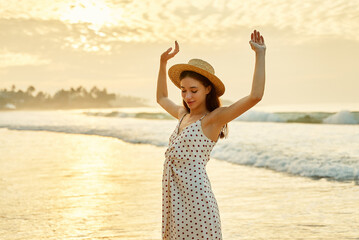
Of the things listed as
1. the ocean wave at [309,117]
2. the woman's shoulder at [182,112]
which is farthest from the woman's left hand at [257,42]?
the ocean wave at [309,117]

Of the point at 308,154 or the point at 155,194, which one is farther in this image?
the point at 308,154

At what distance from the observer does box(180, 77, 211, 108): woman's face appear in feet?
8.04

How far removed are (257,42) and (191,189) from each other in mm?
915

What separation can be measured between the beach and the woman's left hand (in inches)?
105

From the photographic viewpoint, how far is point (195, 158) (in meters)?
2.36

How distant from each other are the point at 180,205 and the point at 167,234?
253mm

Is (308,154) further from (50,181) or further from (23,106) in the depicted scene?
(23,106)

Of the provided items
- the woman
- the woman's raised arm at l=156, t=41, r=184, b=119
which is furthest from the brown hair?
the woman's raised arm at l=156, t=41, r=184, b=119

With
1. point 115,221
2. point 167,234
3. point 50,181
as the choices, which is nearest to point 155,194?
point 115,221

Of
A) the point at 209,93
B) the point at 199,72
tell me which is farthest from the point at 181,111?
the point at 199,72

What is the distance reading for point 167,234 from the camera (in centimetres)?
251

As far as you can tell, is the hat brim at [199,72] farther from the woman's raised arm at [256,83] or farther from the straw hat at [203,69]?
the woman's raised arm at [256,83]

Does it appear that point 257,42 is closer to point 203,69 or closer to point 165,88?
point 203,69

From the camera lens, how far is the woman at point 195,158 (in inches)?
92.2
